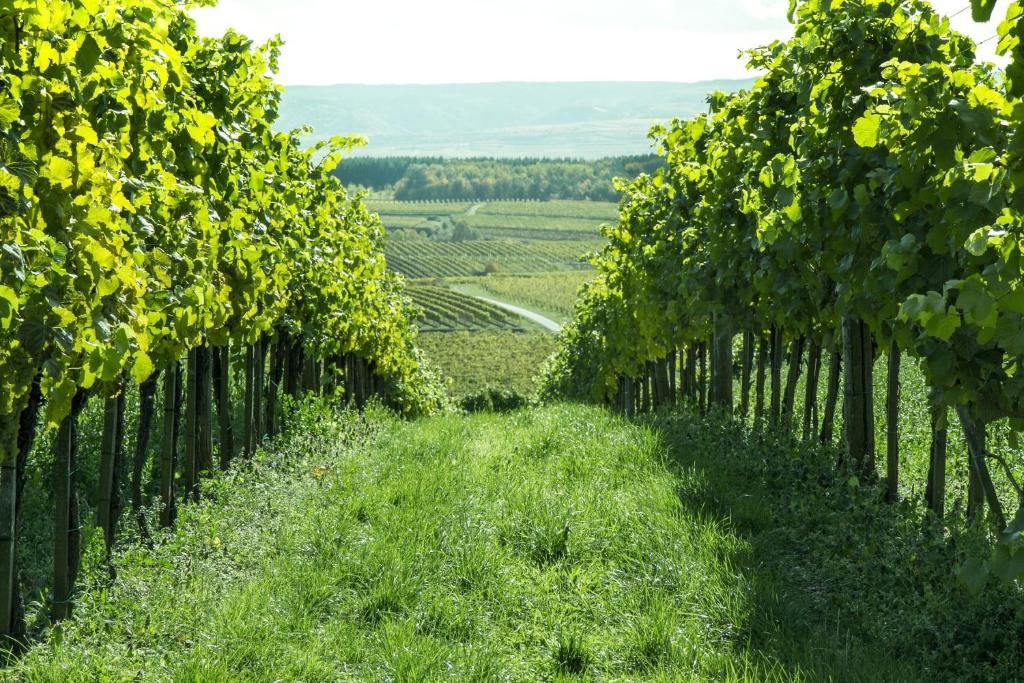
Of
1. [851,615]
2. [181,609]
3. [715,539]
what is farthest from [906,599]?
[181,609]

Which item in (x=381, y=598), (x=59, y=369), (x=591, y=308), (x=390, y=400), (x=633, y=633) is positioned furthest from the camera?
(x=390, y=400)

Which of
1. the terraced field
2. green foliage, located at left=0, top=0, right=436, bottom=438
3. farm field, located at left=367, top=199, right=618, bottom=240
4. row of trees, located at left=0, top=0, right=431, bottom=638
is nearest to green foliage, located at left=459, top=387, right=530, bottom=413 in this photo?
the terraced field

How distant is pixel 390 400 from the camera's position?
23875mm

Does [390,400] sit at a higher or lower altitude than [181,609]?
lower

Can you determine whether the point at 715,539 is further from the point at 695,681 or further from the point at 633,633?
the point at 695,681

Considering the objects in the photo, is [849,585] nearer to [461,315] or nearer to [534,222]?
[461,315]

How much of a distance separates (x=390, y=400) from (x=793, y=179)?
17675 millimetres

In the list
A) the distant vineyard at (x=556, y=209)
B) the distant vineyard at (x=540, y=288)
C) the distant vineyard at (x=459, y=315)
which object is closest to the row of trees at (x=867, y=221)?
the distant vineyard at (x=459, y=315)

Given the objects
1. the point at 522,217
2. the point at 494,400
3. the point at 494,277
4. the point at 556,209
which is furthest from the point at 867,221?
the point at 556,209

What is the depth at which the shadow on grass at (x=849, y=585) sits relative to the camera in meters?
4.78

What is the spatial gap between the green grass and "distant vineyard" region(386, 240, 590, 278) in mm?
45323

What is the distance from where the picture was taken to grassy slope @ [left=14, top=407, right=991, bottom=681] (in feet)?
15.9

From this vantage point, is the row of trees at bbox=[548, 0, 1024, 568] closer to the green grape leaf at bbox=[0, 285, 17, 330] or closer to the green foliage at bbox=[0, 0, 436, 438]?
the green grape leaf at bbox=[0, 285, 17, 330]

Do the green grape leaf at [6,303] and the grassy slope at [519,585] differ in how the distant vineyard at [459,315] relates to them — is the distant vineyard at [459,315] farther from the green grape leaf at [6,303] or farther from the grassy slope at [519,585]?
the green grape leaf at [6,303]
